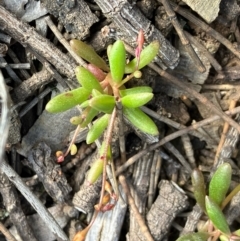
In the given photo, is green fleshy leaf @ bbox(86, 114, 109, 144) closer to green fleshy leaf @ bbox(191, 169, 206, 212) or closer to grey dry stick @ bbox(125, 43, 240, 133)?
grey dry stick @ bbox(125, 43, 240, 133)

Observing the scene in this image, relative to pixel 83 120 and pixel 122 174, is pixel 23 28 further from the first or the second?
pixel 122 174

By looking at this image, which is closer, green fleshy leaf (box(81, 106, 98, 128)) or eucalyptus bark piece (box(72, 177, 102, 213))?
green fleshy leaf (box(81, 106, 98, 128))

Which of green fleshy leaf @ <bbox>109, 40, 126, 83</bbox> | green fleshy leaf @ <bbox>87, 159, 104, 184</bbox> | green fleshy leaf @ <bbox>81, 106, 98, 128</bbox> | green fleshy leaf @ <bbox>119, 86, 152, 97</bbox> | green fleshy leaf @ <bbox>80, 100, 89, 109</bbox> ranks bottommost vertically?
green fleshy leaf @ <bbox>87, 159, 104, 184</bbox>

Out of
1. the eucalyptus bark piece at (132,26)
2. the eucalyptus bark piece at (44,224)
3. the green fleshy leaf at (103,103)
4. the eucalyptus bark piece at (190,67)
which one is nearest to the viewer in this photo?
the green fleshy leaf at (103,103)

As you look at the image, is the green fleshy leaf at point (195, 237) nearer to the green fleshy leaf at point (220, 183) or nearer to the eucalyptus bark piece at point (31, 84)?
the green fleshy leaf at point (220, 183)

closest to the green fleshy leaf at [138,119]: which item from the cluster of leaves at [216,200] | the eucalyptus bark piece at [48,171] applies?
the cluster of leaves at [216,200]

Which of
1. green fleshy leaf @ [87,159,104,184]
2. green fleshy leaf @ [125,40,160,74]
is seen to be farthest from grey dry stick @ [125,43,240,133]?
green fleshy leaf @ [87,159,104,184]
